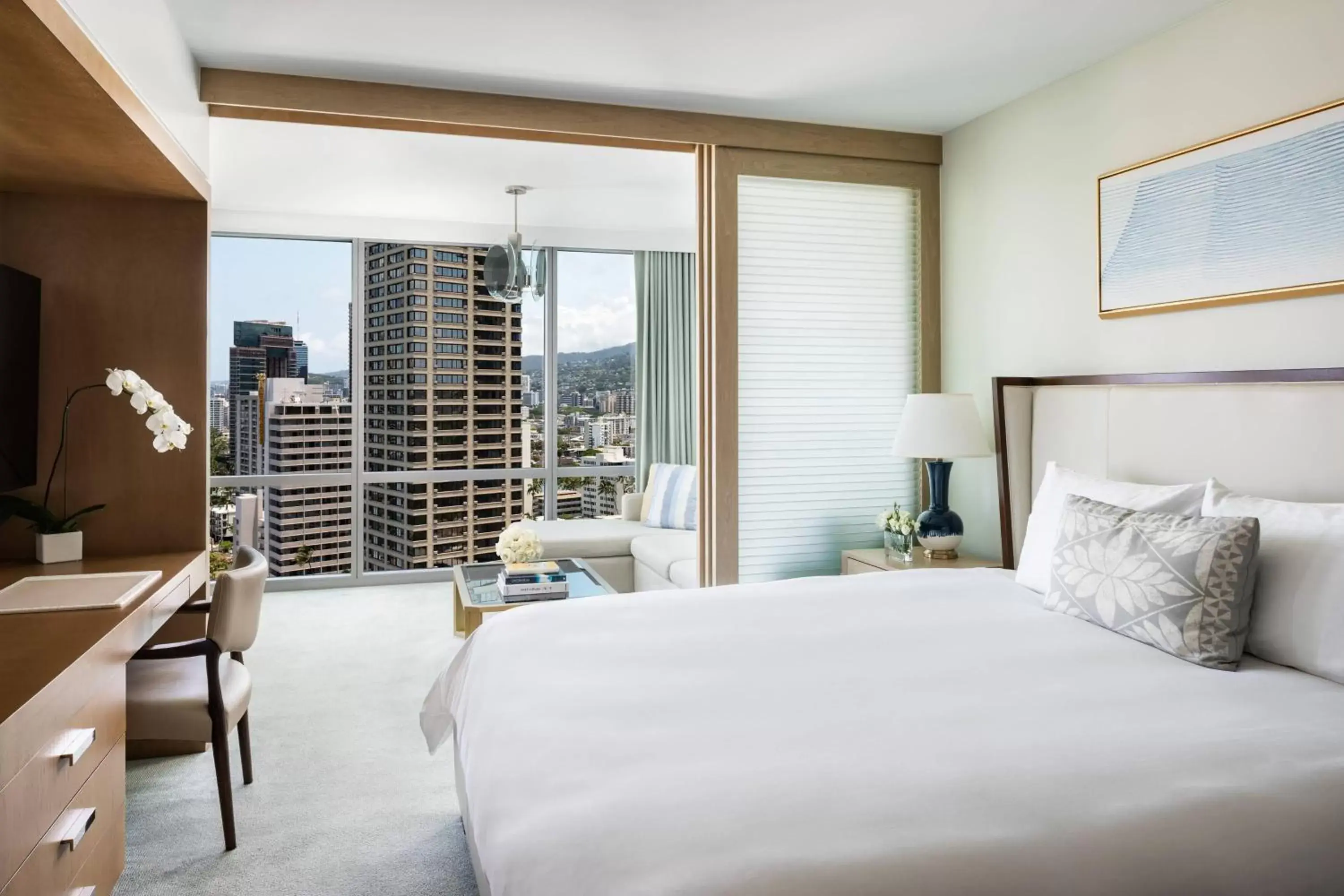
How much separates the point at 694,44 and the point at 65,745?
9.30 feet

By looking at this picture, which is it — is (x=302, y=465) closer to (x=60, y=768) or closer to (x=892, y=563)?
(x=892, y=563)

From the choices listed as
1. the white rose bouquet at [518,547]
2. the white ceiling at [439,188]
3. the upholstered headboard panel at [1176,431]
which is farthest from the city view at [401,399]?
the upholstered headboard panel at [1176,431]

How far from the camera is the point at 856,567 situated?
12.9 ft

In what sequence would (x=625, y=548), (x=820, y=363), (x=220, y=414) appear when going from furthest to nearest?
1. (x=220, y=414)
2. (x=625, y=548)
3. (x=820, y=363)

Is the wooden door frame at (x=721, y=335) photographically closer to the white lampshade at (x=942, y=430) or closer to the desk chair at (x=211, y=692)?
the white lampshade at (x=942, y=430)

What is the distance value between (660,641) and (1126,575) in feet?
4.09

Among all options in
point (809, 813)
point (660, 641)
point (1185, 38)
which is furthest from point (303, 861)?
point (1185, 38)

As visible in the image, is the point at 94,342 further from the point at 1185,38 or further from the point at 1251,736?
the point at 1185,38

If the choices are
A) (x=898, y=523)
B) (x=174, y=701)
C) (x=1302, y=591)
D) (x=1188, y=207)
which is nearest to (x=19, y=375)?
(x=174, y=701)

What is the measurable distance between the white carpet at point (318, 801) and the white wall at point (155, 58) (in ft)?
7.00

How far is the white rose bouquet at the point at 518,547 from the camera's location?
4.37 m

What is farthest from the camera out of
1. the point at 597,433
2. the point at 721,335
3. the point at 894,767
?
the point at 597,433

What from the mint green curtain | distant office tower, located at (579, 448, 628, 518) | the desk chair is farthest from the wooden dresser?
the mint green curtain

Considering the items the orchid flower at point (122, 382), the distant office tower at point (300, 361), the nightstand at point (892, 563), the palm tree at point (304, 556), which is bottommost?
the palm tree at point (304, 556)
